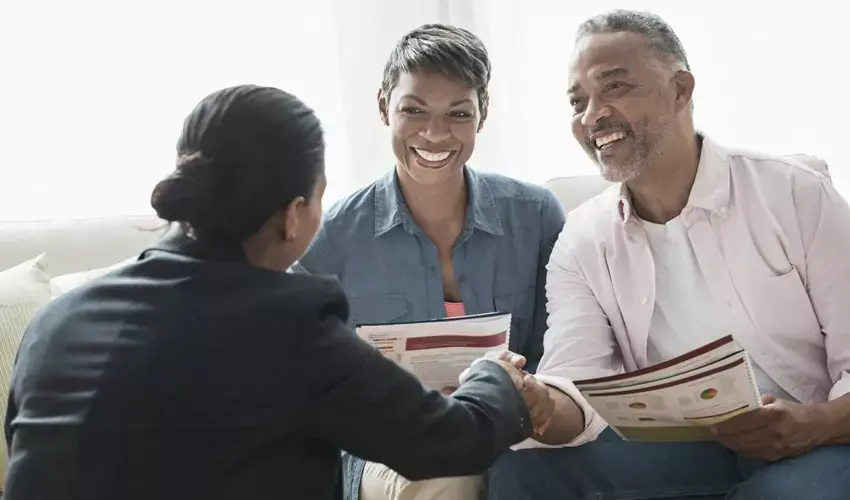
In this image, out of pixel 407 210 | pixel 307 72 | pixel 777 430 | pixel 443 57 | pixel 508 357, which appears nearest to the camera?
pixel 777 430

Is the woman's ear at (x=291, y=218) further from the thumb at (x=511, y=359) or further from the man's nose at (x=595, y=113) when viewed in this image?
the man's nose at (x=595, y=113)

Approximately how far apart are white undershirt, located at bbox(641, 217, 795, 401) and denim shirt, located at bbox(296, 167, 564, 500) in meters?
0.29

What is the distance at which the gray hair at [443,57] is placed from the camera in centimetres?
166

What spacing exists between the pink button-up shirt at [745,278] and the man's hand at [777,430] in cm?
13

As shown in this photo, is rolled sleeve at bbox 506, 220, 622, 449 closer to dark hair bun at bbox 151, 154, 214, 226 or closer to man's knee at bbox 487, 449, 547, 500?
man's knee at bbox 487, 449, 547, 500

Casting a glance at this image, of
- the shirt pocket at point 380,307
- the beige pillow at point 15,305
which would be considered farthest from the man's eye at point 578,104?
the beige pillow at point 15,305

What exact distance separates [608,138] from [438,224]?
43 cm

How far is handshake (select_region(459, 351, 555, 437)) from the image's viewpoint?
1.30m

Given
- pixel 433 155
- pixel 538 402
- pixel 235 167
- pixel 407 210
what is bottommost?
pixel 538 402

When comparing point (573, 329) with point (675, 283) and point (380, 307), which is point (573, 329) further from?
point (380, 307)

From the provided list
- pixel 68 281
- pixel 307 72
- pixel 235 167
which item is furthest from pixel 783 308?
pixel 307 72

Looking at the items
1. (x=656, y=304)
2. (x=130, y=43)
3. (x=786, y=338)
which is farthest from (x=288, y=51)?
(x=786, y=338)

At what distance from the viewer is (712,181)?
58.6 inches

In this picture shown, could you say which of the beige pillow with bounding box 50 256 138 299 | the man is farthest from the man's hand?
the beige pillow with bounding box 50 256 138 299
